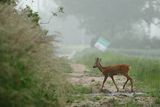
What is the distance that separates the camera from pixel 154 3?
74.5 meters

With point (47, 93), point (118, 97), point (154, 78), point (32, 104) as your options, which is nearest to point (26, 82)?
point (32, 104)

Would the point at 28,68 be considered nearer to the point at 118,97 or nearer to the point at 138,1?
the point at 118,97

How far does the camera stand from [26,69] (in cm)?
970

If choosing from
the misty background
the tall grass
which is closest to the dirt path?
the tall grass

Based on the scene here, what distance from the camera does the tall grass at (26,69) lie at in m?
9.03

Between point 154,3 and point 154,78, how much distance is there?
2143 inches

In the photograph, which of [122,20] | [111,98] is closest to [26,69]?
[111,98]

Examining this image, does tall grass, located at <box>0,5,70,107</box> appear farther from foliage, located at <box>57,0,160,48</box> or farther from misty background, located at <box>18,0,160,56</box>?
foliage, located at <box>57,0,160,48</box>

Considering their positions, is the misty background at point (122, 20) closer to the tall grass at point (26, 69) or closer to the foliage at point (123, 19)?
the foliage at point (123, 19)

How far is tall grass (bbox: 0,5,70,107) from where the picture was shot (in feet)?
29.6

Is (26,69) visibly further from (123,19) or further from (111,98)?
(123,19)

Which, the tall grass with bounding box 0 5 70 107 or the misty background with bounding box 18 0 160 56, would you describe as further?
the misty background with bounding box 18 0 160 56

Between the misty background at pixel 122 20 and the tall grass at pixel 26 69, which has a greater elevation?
the misty background at pixel 122 20

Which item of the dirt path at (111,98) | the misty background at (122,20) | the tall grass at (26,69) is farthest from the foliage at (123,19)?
the tall grass at (26,69)
